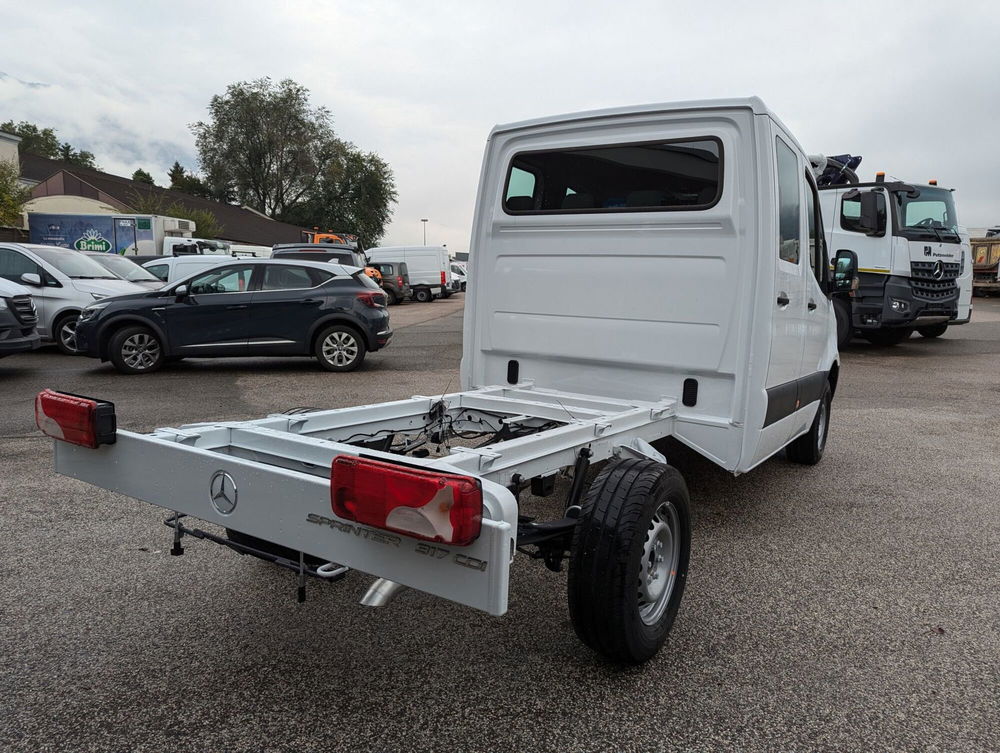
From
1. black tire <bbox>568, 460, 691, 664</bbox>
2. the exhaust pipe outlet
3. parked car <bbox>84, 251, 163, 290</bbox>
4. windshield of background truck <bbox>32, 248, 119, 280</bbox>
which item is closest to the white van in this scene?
parked car <bbox>84, 251, 163, 290</bbox>

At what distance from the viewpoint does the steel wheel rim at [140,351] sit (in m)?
9.98

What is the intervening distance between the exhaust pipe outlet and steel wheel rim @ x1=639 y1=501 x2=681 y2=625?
36.1 inches

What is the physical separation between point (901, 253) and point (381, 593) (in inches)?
495

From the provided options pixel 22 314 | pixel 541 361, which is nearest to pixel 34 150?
pixel 22 314

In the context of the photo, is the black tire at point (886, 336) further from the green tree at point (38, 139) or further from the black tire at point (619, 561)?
the green tree at point (38, 139)

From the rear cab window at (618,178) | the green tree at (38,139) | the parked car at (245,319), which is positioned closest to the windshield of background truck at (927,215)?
the parked car at (245,319)

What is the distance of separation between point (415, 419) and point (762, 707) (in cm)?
204

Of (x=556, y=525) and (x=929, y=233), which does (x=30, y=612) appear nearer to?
(x=556, y=525)

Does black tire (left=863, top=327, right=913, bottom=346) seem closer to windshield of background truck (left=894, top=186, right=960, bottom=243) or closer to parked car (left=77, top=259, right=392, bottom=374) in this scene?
windshield of background truck (left=894, top=186, right=960, bottom=243)

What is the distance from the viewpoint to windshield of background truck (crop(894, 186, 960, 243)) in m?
12.6

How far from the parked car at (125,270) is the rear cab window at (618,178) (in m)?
10.9

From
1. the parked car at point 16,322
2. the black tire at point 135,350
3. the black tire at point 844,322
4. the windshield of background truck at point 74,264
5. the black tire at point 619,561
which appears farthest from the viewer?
the black tire at point 844,322

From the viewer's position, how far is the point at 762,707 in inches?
101

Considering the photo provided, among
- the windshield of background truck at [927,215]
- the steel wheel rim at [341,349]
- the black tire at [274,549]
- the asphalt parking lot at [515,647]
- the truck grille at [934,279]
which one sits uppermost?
the windshield of background truck at [927,215]
